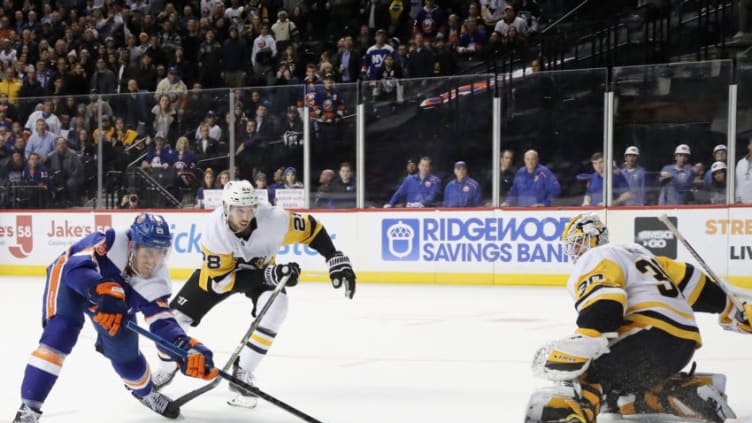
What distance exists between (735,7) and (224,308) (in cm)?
698

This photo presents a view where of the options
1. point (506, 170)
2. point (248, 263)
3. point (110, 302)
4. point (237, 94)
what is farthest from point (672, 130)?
point (110, 302)

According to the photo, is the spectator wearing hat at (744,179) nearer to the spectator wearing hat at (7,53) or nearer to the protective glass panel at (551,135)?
the protective glass panel at (551,135)

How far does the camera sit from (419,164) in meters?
10.8

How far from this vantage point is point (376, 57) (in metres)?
A: 12.4

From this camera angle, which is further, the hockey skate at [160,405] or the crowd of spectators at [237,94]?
the crowd of spectators at [237,94]

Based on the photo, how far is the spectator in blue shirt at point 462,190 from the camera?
34.8 ft

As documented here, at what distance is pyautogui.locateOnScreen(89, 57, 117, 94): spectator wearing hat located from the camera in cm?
1374

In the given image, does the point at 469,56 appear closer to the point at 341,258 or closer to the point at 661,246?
the point at 661,246

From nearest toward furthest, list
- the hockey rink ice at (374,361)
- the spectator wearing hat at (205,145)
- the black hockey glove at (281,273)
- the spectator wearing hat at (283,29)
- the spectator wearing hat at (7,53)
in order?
the hockey rink ice at (374,361) → the black hockey glove at (281,273) → the spectator wearing hat at (205,145) → the spectator wearing hat at (283,29) → the spectator wearing hat at (7,53)

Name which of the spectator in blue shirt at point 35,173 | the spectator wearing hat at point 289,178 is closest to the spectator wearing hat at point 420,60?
the spectator wearing hat at point 289,178

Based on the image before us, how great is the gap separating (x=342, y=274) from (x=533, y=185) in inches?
226

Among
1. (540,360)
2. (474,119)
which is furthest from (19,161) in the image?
(540,360)

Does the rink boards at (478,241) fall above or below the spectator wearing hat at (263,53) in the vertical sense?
below

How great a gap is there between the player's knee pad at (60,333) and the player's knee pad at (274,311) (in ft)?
3.93
